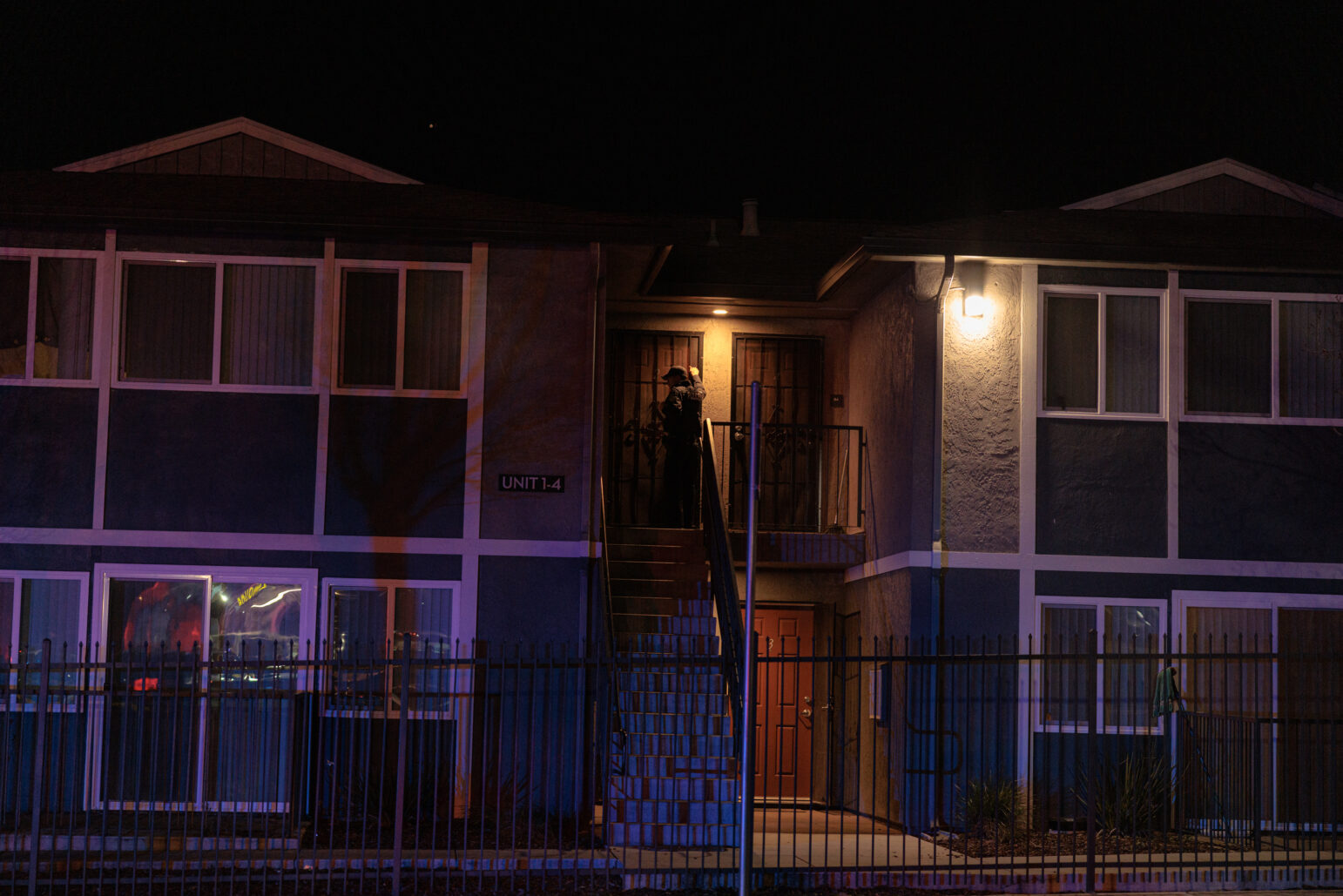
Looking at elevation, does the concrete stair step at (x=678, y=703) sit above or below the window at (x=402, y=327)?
below

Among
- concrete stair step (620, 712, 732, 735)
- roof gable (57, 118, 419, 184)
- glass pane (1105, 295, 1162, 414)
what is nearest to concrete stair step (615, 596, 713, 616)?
concrete stair step (620, 712, 732, 735)

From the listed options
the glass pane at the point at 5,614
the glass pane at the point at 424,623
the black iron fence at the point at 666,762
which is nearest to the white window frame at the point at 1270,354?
the black iron fence at the point at 666,762

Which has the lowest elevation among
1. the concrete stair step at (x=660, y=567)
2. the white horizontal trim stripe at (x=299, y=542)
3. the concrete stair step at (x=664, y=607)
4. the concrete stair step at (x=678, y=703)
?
the concrete stair step at (x=678, y=703)

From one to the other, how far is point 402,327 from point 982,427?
611cm

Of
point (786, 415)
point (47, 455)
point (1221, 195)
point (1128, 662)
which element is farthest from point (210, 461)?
point (1221, 195)

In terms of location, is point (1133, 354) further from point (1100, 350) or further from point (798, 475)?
point (798, 475)

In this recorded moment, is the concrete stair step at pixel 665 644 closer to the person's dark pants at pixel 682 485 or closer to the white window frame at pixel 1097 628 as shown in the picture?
the person's dark pants at pixel 682 485

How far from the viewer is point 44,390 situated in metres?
13.2

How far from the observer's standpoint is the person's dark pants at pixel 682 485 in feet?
50.1

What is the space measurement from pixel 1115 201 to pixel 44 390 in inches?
456

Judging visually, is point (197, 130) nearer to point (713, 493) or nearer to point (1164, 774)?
point (713, 493)

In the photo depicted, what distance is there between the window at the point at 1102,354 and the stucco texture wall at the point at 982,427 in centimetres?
49

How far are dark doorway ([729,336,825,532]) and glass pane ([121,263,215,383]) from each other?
6452 mm

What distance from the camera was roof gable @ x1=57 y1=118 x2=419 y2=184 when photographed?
1407 centimetres
